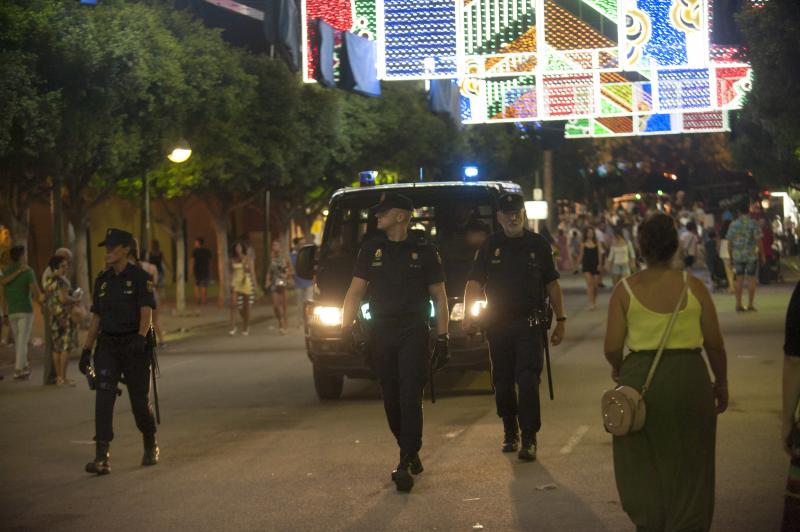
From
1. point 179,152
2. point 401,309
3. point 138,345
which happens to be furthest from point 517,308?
point 179,152

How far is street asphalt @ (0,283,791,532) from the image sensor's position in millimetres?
8523

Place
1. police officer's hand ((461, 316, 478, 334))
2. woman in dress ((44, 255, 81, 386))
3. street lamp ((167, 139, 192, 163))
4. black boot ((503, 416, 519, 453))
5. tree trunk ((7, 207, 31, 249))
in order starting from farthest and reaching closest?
street lamp ((167, 139, 192, 163))
tree trunk ((7, 207, 31, 249))
woman in dress ((44, 255, 81, 386))
black boot ((503, 416, 519, 453))
police officer's hand ((461, 316, 478, 334))

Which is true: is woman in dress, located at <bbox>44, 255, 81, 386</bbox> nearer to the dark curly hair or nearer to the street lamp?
the street lamp

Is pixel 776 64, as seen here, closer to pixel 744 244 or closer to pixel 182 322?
pixel 744 244

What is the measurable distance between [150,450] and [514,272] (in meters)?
3.09

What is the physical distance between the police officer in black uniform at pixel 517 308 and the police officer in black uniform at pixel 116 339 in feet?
7.97

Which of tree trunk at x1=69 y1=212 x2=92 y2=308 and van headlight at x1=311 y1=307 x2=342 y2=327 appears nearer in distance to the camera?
van headlight at x1=311 y1=307 x2=342 y2=327

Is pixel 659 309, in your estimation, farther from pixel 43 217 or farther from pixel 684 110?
pixel 43 217

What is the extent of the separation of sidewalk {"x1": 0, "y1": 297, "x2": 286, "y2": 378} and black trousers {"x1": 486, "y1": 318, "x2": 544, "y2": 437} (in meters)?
11.8

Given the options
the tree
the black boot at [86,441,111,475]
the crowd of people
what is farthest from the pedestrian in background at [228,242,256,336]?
the black boot at [86,441,111,475]

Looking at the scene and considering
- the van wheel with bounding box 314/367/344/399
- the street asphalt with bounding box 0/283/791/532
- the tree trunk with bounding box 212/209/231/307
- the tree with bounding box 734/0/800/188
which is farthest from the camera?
the tree trunk with bounding box 212/209/231/307

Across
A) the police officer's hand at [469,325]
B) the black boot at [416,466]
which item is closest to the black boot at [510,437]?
the police officer's hand at [469,325]

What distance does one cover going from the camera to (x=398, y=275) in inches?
372

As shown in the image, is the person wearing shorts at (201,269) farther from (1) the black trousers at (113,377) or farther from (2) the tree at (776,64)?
(1) the black trousers at (113,377)
